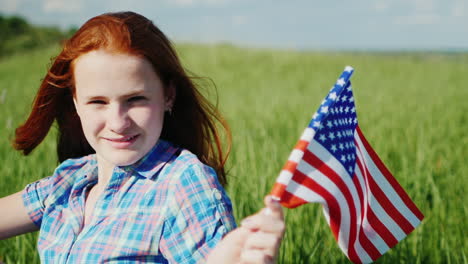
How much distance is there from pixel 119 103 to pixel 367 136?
3.03 m

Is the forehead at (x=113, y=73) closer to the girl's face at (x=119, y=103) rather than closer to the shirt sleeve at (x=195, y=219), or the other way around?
the girl's face at (x=119, y=103)

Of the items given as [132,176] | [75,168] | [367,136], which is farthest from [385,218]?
[367,136]

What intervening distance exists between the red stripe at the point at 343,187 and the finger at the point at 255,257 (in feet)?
0.80

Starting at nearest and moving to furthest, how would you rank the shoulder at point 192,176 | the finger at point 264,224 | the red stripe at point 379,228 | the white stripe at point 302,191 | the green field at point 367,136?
the finger at point 264,224
the white stripe at point 302,191
the shoulder at point 192,176
the red stripe at point 379,228
the green field at point 367,136

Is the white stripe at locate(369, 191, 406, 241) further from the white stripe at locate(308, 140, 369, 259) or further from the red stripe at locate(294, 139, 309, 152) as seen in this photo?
the red stripe at locate(294, 139, 309, 152)

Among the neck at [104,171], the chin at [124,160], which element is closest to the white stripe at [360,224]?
the chin at [124,160]

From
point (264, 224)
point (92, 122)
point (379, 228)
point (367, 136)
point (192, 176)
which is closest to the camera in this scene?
point (264, 224)

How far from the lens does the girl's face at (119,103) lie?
1.13 m

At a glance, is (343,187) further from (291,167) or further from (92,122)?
(92,122)

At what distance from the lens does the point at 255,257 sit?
84 centimetres

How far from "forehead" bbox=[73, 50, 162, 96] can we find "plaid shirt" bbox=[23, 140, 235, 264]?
0.21 m

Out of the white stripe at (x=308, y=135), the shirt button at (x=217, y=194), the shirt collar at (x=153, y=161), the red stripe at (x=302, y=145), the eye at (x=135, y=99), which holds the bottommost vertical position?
the shirt button at (x=217, y=194)

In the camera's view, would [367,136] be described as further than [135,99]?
Yes

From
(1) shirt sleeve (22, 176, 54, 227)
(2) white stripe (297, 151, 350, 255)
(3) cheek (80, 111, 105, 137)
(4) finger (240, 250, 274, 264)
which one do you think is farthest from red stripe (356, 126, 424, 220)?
(1) shirt sleeve (22, 176, 54, 227)
